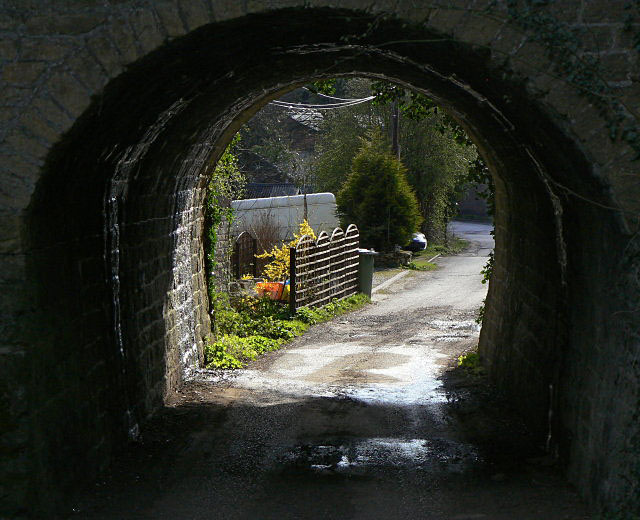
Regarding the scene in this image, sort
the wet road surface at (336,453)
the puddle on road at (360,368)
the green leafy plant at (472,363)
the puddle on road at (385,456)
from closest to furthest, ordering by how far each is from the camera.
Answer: the wet road surface at (336,453), the puddle on road at (385,456), the green leafy plant at (472,363), the puddle on road at (360,368)

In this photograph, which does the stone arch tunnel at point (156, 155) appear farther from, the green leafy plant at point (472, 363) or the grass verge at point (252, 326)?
the grass verge at point (252, 326)

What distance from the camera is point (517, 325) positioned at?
882 cm

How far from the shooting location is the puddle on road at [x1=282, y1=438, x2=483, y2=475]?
6914 mm

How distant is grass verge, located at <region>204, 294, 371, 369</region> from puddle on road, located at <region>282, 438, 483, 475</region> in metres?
4.04

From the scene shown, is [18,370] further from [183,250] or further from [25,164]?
[183,250]

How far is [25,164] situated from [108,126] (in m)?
0.90

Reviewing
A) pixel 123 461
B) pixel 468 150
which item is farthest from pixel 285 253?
pixel 468 150

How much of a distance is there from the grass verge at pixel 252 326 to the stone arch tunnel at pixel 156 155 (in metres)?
3.75

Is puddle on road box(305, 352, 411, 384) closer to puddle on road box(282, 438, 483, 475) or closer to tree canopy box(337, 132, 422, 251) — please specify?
puddle on road box(282, 438, 483, 475)

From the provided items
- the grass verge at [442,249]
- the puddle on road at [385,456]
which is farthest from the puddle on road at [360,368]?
the grass verge at [442,249]

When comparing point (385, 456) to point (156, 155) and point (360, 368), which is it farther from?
point (360, 368)

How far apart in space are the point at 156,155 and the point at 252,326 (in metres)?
7.24

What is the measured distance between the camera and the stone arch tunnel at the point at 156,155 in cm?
505

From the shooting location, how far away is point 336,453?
735 centimetres
